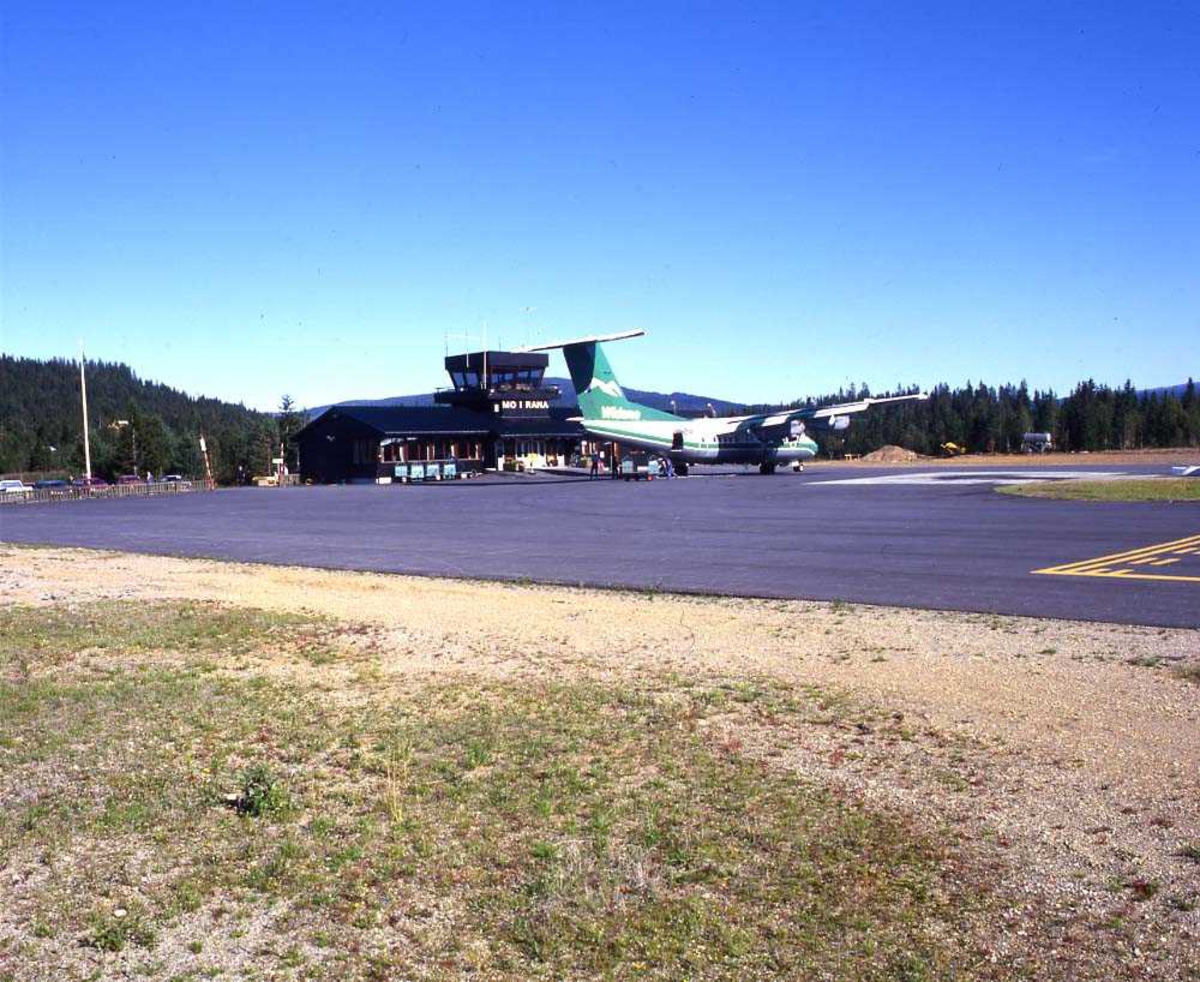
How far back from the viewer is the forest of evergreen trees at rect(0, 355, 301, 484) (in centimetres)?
10244

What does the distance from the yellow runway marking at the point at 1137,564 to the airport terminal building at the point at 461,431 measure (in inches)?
2007

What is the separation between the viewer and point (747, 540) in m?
25.6

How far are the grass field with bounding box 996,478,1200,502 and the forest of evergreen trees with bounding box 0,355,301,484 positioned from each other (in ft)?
211

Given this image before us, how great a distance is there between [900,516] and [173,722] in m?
25.8

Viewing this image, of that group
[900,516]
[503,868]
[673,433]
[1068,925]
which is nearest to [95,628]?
[503,868]

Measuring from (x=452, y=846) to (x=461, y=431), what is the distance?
66152 mm

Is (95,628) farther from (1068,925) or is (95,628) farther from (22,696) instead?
(1068,925)

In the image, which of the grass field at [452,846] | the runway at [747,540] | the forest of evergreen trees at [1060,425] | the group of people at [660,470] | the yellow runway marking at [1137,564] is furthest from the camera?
the forest of evergreen trees at [1060,425]

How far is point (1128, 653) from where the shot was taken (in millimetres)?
11844

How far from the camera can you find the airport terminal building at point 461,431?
6894 cm

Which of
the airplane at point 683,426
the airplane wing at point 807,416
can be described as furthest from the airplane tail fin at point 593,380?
the airplane wing at point 807,416

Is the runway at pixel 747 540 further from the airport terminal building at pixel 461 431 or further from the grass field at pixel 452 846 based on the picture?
the airport terminal building at pixel 461 431

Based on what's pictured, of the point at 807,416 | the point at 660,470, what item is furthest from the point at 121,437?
the point at 807,416

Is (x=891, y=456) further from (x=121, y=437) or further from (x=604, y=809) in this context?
(x=604, y=809)
